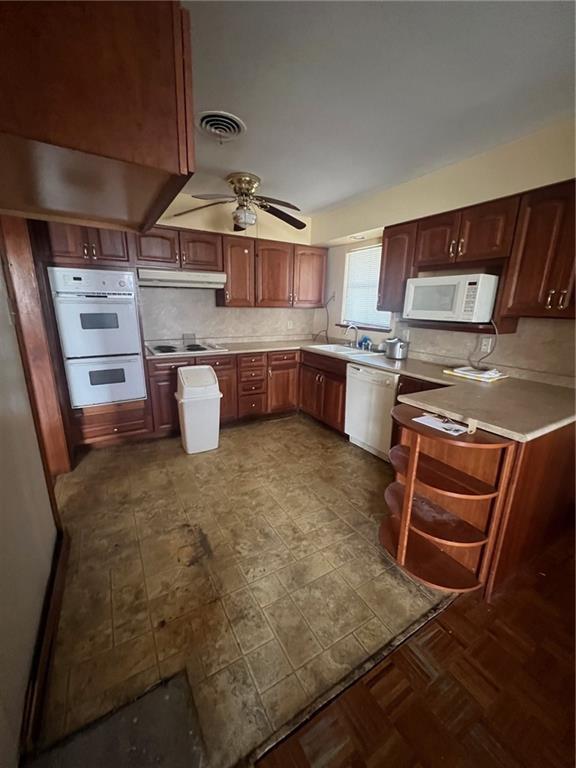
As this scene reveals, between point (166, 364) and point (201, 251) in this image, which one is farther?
point (201, 251)

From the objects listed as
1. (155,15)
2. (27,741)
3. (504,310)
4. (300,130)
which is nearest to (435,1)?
(300,130)

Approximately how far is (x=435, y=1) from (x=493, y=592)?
265cm

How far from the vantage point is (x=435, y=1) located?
117cm

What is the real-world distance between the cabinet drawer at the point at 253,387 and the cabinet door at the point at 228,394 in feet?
0.28

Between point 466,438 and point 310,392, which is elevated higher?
point 466,438

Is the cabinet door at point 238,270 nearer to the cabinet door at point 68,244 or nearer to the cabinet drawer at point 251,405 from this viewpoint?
the cabinet drawer at point 251,405

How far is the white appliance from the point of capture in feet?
8.63

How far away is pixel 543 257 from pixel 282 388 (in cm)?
273

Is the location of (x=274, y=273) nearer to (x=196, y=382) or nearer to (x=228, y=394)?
(x=228, y=394)

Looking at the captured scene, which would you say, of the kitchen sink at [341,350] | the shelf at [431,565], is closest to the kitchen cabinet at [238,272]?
the kitchen sink at [341,350]

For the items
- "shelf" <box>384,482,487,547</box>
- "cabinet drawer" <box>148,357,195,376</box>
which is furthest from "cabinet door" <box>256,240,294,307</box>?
"shelf" <box>384,482,487,547</box>

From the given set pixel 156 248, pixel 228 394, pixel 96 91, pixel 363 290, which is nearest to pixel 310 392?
pixel 228 394

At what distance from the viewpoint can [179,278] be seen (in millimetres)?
3135

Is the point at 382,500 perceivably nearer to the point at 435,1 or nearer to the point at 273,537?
the point at 273,537
